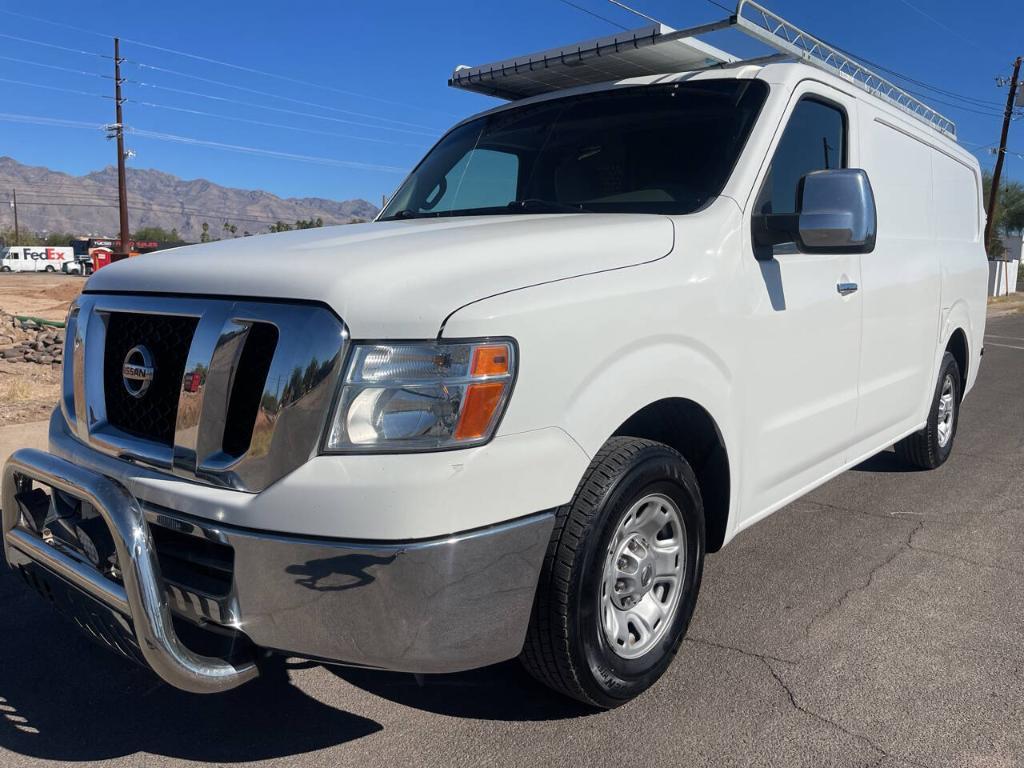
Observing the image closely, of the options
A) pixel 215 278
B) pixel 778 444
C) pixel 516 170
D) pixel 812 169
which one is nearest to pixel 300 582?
pixel 215 278

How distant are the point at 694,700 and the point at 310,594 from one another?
1.44 meters

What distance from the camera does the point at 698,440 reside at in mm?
3055

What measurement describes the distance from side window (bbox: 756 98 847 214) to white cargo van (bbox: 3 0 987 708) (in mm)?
17

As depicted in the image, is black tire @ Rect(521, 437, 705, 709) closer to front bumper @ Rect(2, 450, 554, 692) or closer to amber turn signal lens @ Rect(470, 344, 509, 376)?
front bumper @ Rect(2, 450, 554, 692)

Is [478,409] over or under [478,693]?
over

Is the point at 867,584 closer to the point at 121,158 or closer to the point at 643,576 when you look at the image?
the point at 643,576

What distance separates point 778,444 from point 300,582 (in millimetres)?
2029

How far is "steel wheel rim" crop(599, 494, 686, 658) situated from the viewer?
2.65m

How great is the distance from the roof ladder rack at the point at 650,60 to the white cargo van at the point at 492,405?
0.12 ft

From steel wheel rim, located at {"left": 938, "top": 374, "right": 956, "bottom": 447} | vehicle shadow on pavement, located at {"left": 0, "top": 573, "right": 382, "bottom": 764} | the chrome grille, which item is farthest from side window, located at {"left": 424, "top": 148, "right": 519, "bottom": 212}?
steel wheel rim, located at {"left": 938, "top": 374, "right": 956, "bottom": 447}

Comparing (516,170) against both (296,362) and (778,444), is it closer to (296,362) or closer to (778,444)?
(778,444)

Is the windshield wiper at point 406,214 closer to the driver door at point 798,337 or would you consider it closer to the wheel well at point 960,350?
the driver door at point 798,337

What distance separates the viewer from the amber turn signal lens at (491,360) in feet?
7.02

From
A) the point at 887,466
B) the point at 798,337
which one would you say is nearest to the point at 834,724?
the point at 798,337
